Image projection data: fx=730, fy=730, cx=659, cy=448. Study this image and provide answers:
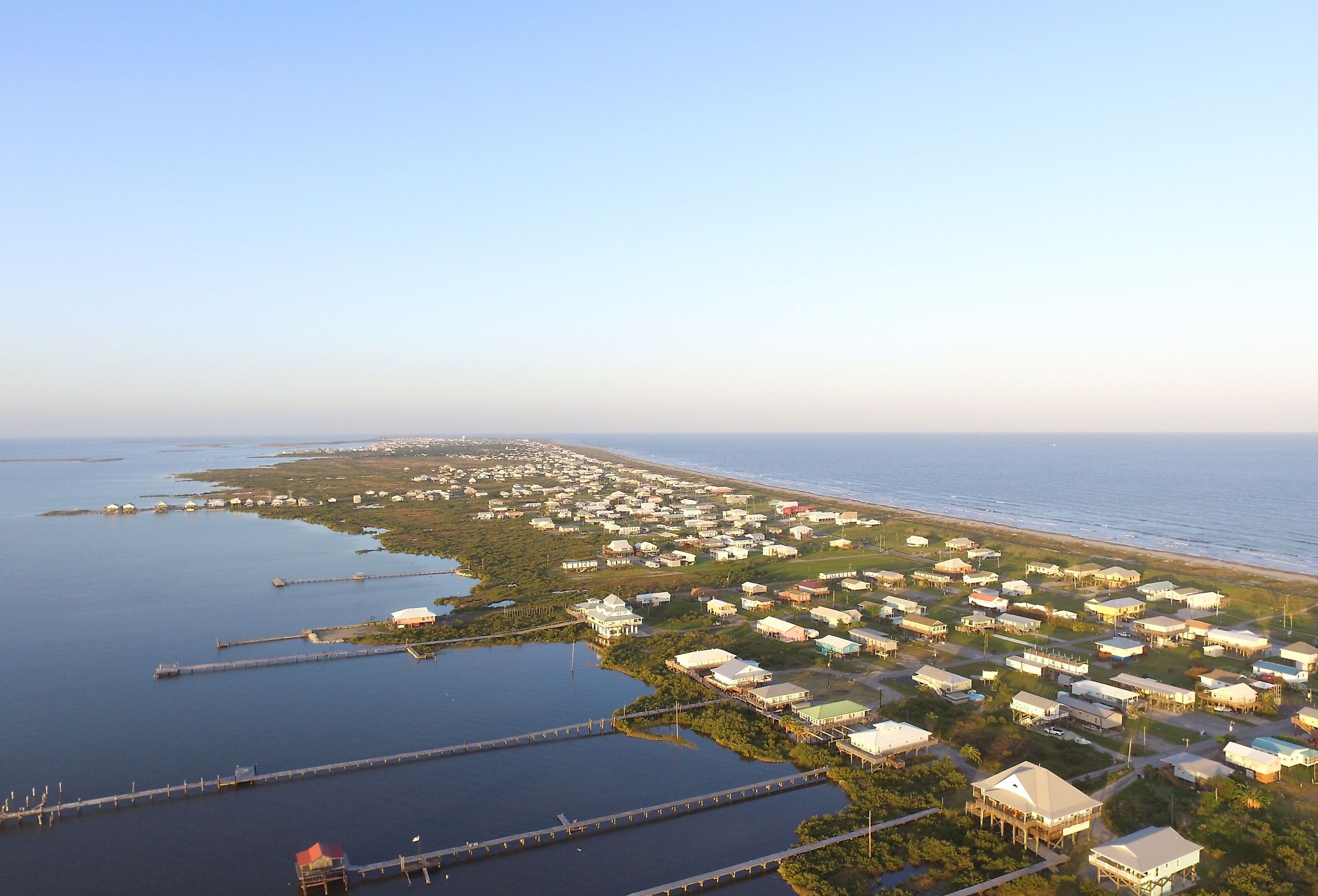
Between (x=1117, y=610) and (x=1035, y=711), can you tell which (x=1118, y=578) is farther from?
(x=1035, y=711)

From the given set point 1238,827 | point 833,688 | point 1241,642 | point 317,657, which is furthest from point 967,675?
point 317,657

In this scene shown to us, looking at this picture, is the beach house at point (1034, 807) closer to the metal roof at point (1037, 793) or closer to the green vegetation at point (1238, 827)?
the metal roof at point (1037, 793)

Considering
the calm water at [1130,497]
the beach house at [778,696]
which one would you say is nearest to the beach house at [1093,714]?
the beach house at [778,696]

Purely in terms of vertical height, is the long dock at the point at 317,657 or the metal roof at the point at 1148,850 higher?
the metal roof at the point at 1148,850

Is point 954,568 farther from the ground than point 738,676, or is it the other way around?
point 954,568

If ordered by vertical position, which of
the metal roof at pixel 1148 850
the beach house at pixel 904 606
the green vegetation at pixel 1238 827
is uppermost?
the metal roof at pixel 1148 850

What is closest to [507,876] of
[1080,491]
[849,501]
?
[849,501]

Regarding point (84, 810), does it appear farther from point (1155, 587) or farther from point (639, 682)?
point (1155, 587)
